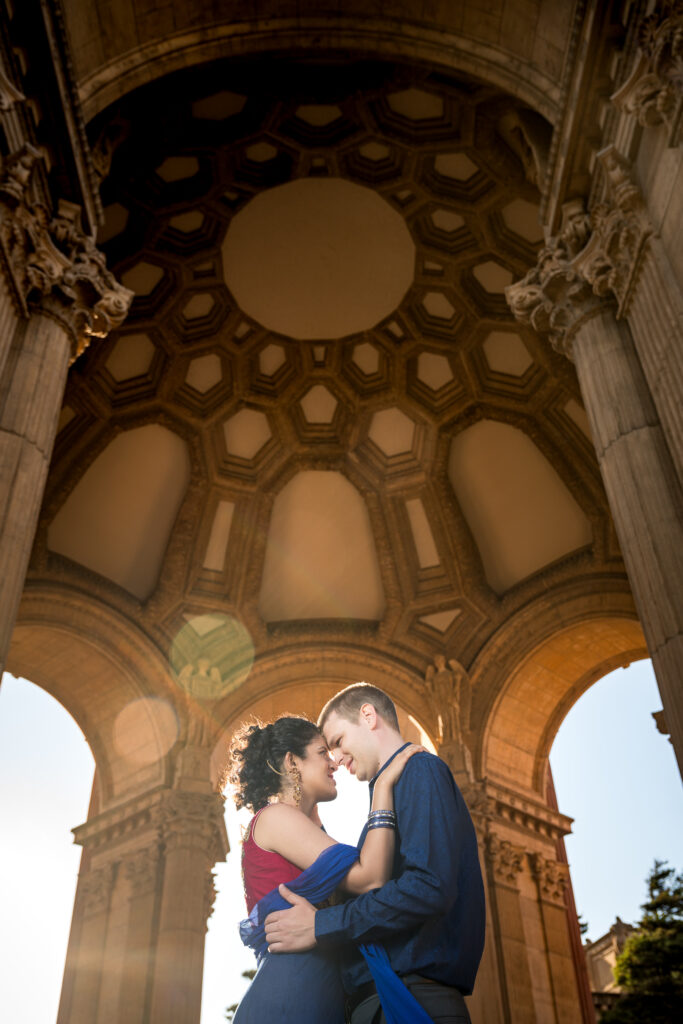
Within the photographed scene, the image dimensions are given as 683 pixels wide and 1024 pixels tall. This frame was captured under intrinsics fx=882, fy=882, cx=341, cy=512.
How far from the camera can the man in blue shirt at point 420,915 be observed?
241 cm

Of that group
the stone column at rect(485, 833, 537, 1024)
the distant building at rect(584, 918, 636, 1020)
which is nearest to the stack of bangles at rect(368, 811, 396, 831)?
the stone column at rect(485, 833, 537, 1024)

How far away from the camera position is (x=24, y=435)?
6023 mm

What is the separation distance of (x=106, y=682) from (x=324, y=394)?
6538mm

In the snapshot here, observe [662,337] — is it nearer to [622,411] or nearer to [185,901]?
[622,411]

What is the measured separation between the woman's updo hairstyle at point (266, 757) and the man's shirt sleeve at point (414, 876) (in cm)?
37

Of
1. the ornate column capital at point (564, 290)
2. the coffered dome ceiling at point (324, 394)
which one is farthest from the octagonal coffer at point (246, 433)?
the ornate column capital at point (564, 290)

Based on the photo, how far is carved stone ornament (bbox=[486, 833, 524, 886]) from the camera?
43.6 ft

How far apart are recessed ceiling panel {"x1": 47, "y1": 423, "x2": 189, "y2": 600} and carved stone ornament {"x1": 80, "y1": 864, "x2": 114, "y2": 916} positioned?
4.60 m

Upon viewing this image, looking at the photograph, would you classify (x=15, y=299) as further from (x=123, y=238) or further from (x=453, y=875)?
(x=123, y=238)

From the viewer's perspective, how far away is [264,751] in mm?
2814

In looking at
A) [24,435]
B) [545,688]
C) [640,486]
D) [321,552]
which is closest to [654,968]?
[545,688]

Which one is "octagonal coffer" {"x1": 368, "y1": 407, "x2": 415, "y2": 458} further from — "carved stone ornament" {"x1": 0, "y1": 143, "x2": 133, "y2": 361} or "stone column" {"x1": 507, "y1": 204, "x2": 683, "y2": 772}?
"carved stone ornament" {"x1": 0, "y1": 143, "x2": 133, "y2": 361}

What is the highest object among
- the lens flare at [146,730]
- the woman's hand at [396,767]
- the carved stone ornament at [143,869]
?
the lens flare at [146,730]

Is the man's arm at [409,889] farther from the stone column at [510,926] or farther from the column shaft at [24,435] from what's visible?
the stone column at [510,926]
